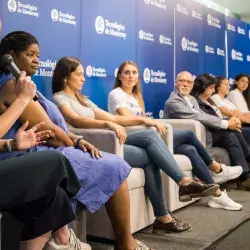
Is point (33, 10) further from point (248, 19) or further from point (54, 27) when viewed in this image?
point (248, 19)

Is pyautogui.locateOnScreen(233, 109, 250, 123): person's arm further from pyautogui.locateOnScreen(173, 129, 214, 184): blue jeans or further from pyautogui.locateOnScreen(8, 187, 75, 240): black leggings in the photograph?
pyautogui.locateOnScreen(8, 187, 75, 240): black leggings

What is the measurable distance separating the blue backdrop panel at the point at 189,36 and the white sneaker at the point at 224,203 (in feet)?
6.69

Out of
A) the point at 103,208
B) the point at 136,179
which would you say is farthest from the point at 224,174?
the point at 103,208

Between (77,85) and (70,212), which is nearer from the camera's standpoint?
(70,212)

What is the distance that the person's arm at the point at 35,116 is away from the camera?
7.01ft

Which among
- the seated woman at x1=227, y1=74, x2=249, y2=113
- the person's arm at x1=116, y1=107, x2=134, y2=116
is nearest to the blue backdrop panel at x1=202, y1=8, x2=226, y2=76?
the seated woman at x1=227, y1=74, x2=249, y2=113

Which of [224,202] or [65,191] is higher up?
[65,191]

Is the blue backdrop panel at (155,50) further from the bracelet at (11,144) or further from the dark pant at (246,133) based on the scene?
the bracelet at (11,144)

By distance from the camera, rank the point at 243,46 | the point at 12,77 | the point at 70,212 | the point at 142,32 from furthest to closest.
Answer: the point at 243,46, the point at 142,32, the point at 12,77, the point at 70,212

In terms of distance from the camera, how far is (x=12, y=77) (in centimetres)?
221

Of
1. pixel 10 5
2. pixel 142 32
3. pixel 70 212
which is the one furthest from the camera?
pixel 142 32

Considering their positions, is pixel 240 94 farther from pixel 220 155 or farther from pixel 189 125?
pixel 189 125

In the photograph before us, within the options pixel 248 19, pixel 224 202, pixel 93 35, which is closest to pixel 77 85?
pixel 93 35

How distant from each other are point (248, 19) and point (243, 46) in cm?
318
